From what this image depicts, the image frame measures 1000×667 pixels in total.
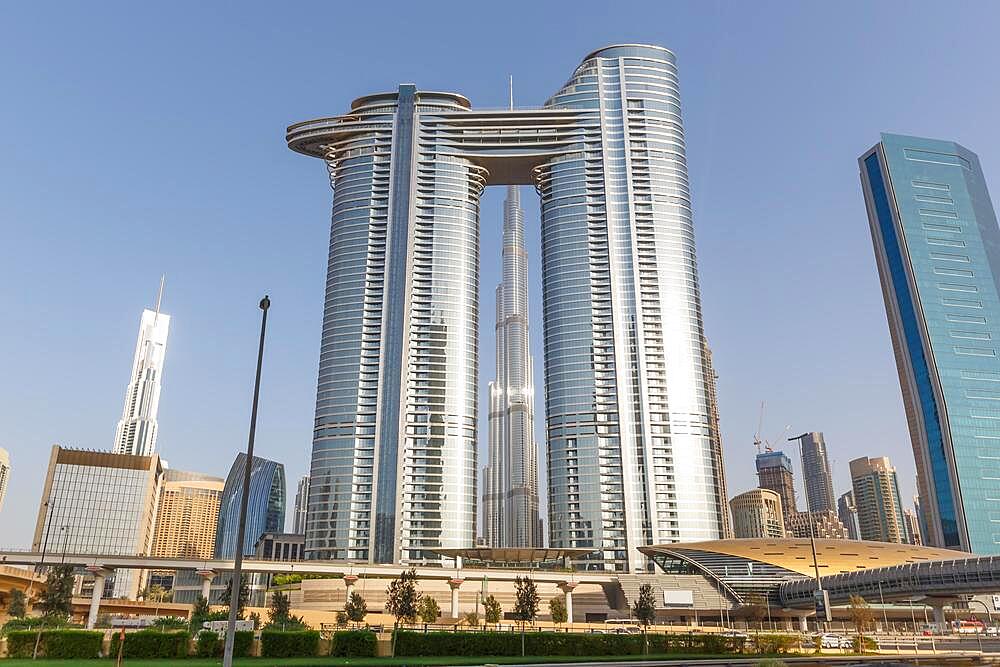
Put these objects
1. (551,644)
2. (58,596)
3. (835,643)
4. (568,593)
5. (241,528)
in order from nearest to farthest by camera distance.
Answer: (241,528), (551,644), (835,643), (58,596), (568,593)

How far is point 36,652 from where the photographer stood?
5141 centimetres

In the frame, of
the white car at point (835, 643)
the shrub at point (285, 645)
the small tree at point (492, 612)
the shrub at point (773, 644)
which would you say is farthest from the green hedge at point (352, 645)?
the small tree at point (492, 612)

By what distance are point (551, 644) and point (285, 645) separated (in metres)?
20.7

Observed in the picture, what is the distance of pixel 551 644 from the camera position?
5925 cm

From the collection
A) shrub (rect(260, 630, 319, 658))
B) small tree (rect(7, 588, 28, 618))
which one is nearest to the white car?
shrub (rect(260, 630, 319, 658))

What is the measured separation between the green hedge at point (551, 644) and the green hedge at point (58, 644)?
21.9 meters

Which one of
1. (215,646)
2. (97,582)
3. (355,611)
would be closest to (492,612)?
(355,611)

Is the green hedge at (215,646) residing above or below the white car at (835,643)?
above

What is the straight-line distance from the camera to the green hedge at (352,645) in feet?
180

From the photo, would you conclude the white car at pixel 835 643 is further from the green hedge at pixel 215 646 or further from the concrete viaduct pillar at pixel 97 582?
the concrete viaduct pillar at pixel 97 582

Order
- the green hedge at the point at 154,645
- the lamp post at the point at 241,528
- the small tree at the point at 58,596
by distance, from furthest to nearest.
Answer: the small tree at the point at 58,596, the green hedge at the point at 154,645, the lamp post at the point at 241,528

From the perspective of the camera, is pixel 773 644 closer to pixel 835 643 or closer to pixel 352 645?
pixel 835 643

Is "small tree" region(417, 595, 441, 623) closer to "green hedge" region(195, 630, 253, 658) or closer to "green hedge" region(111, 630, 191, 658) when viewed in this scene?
"green hedge" region(195, 630, 253, 658)

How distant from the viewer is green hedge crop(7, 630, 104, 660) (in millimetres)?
51594
